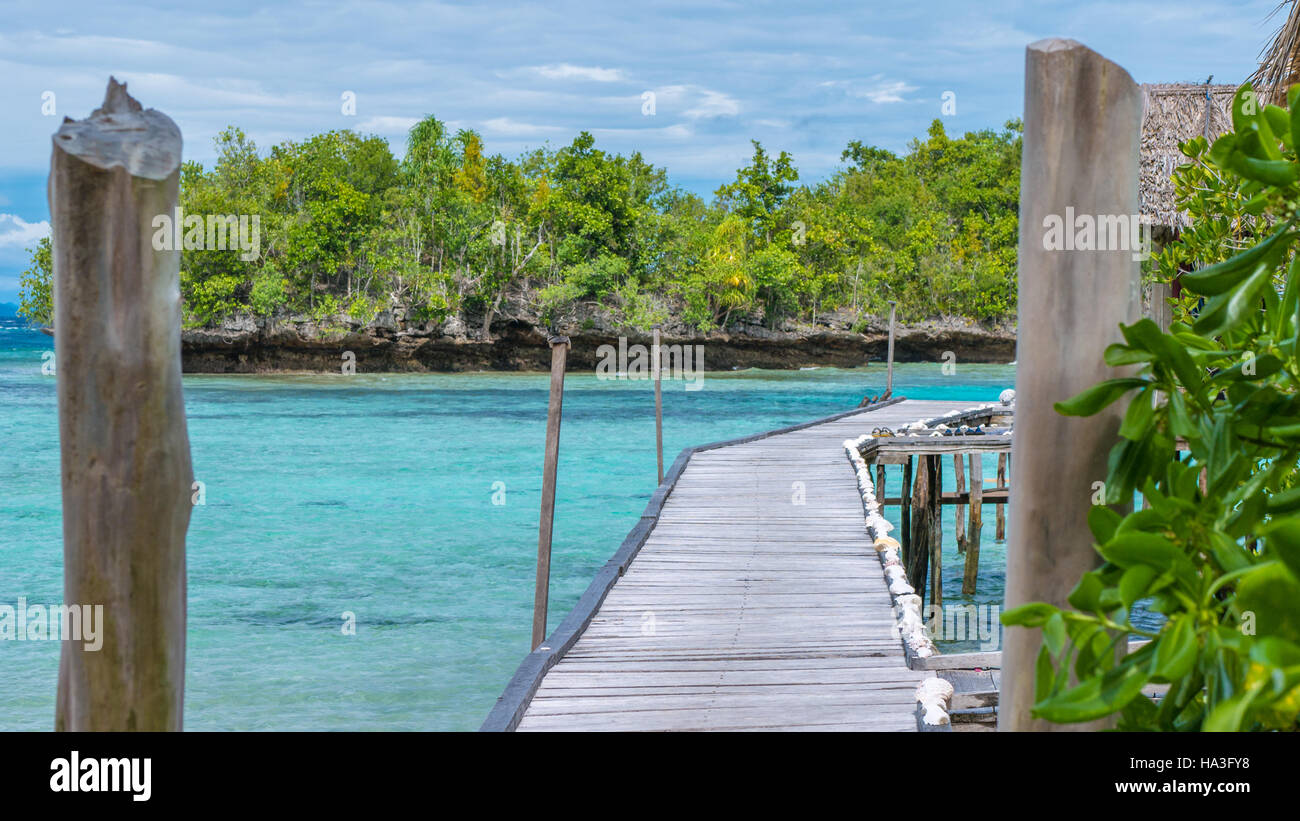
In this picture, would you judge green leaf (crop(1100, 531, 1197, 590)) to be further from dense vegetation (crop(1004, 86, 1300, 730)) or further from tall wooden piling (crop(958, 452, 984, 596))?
tall wooden piling (crop(958, 452, 984, 596))

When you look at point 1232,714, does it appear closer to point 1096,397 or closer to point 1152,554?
point 1152,554

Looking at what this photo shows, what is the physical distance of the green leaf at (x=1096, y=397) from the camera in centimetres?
137

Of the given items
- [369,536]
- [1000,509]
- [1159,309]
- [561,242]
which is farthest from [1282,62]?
[561,242]

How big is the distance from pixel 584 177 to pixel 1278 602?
147 ft

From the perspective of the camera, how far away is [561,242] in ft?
149

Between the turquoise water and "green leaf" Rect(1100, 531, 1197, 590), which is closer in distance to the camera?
"green leaf" Rect(1100, 531, 1197, 590)

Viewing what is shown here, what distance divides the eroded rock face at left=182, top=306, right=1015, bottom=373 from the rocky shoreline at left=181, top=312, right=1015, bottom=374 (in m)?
0.04

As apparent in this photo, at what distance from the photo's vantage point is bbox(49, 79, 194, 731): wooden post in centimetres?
177

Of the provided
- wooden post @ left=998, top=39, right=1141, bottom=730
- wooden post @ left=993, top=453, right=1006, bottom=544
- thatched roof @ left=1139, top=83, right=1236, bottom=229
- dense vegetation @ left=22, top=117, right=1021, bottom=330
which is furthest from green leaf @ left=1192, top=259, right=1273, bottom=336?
dense vegetation @ left=22, top=117, right=1021, bottom=330

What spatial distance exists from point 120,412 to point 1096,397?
1.55m

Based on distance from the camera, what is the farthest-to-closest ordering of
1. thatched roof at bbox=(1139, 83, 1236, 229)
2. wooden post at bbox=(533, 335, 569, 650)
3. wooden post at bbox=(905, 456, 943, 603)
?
thatched roof at bbox=(1139, 83, 1236, 229) < wooden post at bbox=(905, 456, 943, 603) < wooden post at bbox=(533, 335, 569, 650)

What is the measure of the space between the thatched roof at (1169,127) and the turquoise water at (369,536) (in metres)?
5.31

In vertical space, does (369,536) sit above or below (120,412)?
below
